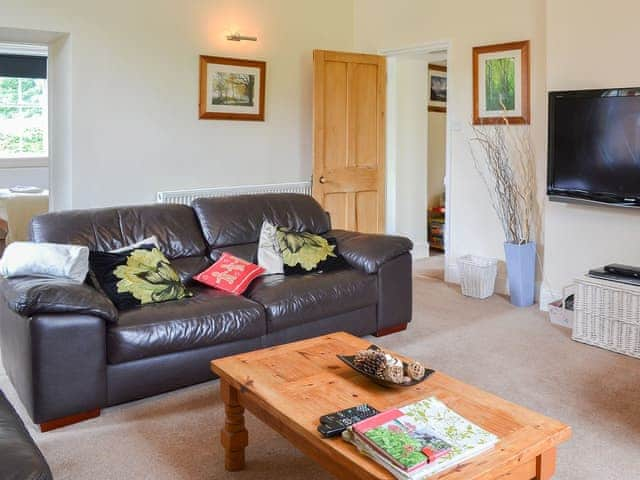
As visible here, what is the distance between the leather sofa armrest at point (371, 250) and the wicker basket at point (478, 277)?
1121 millimetres

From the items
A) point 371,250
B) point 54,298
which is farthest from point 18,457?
point 371,250

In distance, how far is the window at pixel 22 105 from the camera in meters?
8.68

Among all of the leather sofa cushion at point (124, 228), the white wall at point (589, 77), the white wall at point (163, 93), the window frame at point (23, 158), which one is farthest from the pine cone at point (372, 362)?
the window frame at point (23, 158)

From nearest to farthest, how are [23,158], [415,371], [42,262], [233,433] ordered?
[415,371]
[233,433]
[42,262]
[23,158]

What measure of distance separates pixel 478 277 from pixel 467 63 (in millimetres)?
1762

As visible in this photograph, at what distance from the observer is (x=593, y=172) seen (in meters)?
4.25

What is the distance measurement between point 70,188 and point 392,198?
3064mm

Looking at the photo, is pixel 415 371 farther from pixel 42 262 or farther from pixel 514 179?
pixel 514 179

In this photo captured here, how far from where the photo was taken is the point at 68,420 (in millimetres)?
2904

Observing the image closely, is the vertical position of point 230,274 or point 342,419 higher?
point 230,274

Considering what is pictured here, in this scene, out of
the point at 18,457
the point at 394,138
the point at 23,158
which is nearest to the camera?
the point at 18,457

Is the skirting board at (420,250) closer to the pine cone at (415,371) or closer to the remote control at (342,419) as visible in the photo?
the pine cone at (415,371)

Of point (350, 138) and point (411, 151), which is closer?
point (350, 138)

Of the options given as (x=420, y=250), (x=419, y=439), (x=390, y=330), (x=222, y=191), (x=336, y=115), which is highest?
(x=336, y=115)
